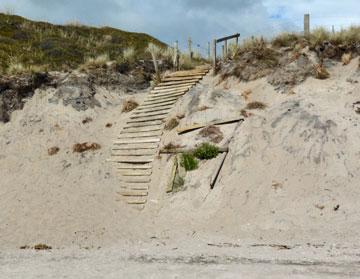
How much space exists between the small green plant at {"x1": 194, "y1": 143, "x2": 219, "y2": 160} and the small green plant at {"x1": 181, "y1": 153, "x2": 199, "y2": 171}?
27 centimetres

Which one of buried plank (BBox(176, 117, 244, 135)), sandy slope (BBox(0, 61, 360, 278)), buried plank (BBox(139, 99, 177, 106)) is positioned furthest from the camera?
buried plank (BBox(139, 99, 177, 106))

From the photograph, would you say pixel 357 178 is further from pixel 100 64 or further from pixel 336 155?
pixel 100 64

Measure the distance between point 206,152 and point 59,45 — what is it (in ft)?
65.9

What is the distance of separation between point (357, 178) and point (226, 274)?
1006 centimetres

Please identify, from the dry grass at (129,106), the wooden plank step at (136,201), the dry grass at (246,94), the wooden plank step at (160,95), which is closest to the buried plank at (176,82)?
the wooden plank step at (160,95)

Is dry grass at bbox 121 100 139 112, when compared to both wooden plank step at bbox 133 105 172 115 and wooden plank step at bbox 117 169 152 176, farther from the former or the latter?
wooden plank step at bbox 117 169 152 176

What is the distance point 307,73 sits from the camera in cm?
2780

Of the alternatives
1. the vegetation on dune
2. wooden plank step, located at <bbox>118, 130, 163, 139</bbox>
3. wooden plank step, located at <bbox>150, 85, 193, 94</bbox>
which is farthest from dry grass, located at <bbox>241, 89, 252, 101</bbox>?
the vegetation on dune

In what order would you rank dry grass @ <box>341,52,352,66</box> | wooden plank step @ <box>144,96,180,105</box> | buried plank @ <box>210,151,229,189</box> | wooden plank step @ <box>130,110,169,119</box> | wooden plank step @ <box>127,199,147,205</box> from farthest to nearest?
1. wooden plank step @ <box>144,96,180,105</box>
2. wooden plank step @ <box>130,110,169,119</box>
3. dry grass @ <box>341,52,352,66</box>
4. wooden plank step @ <box>127,199,147,205</box>
5. buried plank @ <box>210,151,229,189</box>

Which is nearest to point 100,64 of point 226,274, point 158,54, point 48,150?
point 158,54

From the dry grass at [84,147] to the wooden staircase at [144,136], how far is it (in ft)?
3.30

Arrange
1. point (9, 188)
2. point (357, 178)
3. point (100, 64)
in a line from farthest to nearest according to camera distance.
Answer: point (100, 64) → point (9, 188) → point (357, 178)

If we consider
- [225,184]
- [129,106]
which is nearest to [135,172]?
[225,184]

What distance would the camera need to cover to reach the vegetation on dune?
35438 millimetres
